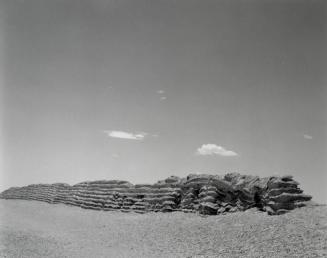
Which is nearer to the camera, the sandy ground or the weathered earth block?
the sandy ground

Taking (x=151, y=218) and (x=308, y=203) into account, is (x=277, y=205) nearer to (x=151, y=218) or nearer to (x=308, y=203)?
(x=308, y=203)

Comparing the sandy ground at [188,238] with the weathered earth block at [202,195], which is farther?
the weathered earth block at [202,195]

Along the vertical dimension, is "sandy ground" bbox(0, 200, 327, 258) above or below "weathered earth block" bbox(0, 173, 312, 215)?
below

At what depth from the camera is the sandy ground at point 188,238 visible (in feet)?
27.4

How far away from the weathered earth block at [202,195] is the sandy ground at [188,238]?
28.2 inches

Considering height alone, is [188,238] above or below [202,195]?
below

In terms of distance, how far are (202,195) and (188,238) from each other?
3.94 m

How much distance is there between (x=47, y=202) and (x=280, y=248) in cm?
2151

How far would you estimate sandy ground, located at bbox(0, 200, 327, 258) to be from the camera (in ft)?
27.4

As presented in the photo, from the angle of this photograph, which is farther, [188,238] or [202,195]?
[202,195]

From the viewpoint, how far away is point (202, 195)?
14.2 m

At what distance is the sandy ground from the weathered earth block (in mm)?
717

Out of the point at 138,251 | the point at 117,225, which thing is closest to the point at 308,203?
the point at 138,251

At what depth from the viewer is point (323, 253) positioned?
23.8 feet
